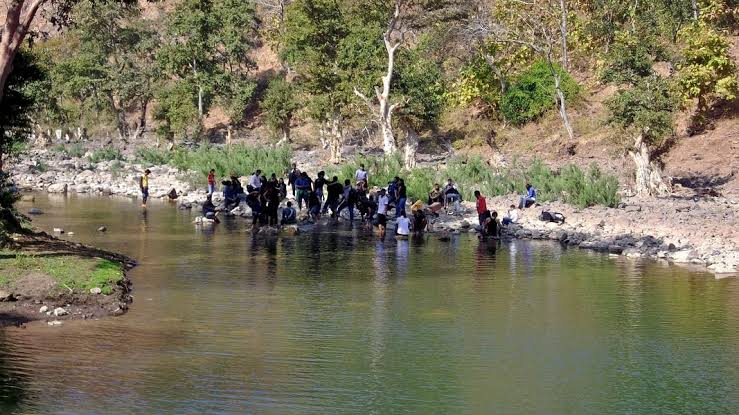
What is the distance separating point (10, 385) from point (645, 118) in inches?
1087

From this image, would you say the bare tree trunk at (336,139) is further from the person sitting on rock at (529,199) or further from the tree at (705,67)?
the person sitting on rock at (529,199)

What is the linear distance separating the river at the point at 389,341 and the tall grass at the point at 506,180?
25.1 feet

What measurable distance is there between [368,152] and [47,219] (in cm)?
2703

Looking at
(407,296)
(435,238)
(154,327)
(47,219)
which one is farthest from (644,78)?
(154,327)

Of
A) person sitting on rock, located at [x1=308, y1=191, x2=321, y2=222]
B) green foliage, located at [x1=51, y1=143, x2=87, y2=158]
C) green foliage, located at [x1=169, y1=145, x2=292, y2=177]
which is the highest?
green foliage, located at [x1=51, y1=143, x2=87, y2=158]

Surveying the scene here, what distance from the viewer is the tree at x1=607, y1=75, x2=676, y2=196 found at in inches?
1489

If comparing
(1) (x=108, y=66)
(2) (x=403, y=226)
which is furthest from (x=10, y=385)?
(1) (x=108, y=66)

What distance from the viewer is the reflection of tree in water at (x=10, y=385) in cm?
1447

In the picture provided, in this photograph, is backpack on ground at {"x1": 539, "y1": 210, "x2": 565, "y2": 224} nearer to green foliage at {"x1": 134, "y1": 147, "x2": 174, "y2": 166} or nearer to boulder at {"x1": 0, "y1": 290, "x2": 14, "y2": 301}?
boulder at {"x1": 0, "y1": 290, "x2": 14, "y2": 301}

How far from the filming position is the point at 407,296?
75.6 feet

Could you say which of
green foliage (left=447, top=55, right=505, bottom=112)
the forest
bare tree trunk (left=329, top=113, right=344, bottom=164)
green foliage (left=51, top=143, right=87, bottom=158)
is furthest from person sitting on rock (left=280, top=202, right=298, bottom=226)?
green foliage (left=51, top=143, right=87, bottom=158)

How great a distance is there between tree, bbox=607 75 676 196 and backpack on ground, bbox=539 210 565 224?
5078 mm

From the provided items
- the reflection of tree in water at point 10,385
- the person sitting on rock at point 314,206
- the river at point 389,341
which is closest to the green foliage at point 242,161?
the person sitting on rock at point 314,206

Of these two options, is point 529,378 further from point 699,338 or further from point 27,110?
point 27,110
